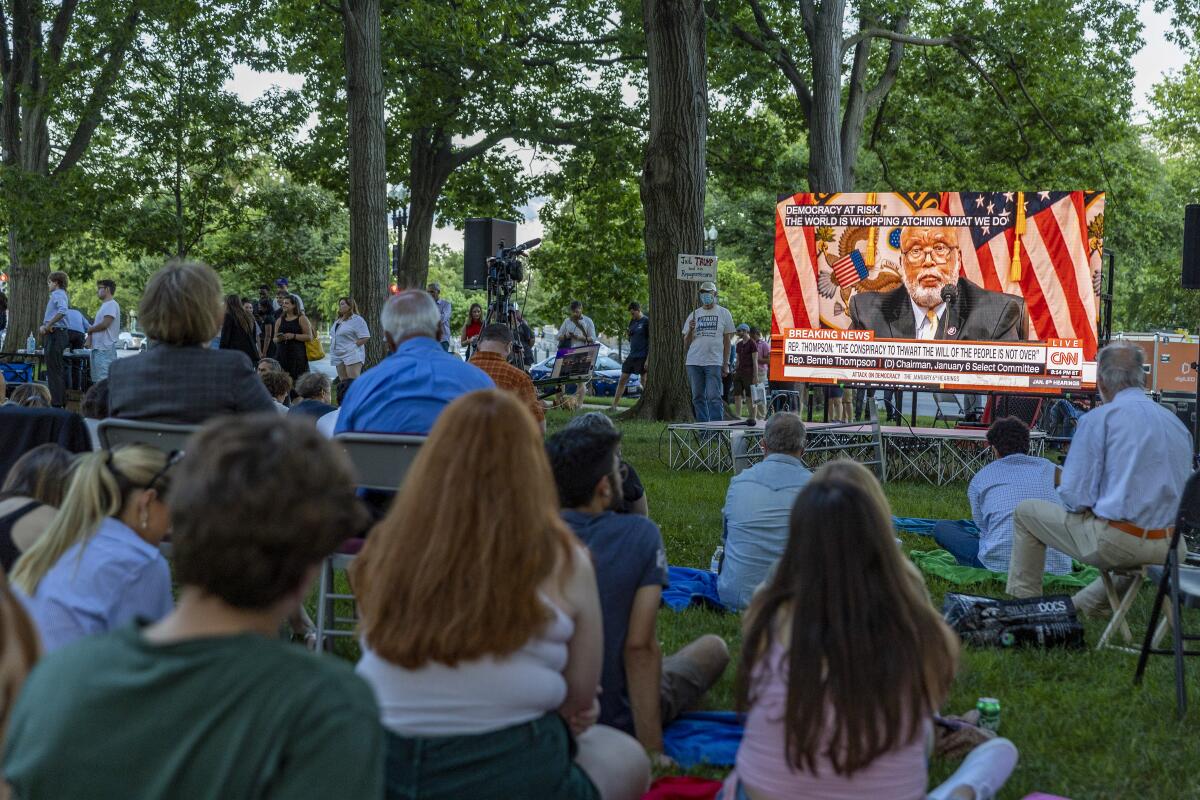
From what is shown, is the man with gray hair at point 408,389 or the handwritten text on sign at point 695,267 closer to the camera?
the man with gray hair at point 408,389

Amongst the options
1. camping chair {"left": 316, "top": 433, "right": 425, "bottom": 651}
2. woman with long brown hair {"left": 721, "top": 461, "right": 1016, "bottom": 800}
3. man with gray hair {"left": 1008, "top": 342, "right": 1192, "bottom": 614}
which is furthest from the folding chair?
man with gray hair {"left": 1008, "top": 342, "right": 1192, "bottom": 614}

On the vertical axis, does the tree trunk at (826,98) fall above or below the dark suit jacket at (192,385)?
above

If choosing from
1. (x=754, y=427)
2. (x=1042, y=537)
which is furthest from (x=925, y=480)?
(x=1042, y=537)

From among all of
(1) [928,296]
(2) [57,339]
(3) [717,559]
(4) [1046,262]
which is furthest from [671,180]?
(3) [717,559]

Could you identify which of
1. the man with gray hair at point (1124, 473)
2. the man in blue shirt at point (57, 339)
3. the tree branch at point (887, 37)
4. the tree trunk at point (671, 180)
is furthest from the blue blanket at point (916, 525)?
the tree branch at point (887, 37)

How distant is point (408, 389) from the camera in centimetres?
490

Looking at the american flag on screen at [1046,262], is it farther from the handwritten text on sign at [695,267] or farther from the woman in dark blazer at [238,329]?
the woman in dark blazer at [238,329]

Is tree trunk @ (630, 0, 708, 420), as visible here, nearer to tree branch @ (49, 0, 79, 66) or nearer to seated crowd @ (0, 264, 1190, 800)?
seated crowd @ (0, 264, 1190, 800)

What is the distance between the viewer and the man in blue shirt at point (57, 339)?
16125 millimetres

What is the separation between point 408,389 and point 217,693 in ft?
11.3

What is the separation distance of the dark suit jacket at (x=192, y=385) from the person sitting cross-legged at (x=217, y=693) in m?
2.95

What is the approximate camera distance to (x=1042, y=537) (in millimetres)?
6590

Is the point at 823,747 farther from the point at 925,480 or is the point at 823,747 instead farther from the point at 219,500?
the point at 925,480

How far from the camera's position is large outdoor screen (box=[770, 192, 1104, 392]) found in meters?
13.5
